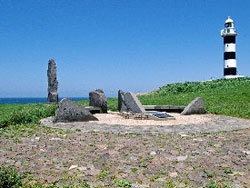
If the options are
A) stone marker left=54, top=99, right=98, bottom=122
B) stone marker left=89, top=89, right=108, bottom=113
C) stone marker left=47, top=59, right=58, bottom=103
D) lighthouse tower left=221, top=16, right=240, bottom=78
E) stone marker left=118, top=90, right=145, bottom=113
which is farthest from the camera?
lighthouse tower left=221, top=16, right=240, bottom=78

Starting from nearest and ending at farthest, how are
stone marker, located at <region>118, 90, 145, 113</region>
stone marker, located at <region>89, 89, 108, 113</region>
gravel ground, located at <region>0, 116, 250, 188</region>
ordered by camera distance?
gravel ground, located at <region>0, 116, 250, 188</region>, stone marker, located at <region>118, 90, 145, 113</region>, stone marker, located at <region>89, 89, 108, 113</region>

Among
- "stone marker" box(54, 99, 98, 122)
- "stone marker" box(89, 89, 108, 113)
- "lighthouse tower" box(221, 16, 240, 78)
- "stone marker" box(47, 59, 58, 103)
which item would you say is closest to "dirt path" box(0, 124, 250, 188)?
"stone marker" box(54, 99, 98, 122)

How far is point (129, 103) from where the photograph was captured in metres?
16.2

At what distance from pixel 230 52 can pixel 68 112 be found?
129 feet

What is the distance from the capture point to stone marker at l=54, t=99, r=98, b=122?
43.1 ft

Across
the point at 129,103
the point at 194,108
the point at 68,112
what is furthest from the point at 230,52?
the point at 68,112

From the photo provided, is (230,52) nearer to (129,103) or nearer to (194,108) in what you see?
(194,108)

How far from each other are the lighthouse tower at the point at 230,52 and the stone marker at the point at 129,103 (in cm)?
3395

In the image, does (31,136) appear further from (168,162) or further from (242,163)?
(242,163)

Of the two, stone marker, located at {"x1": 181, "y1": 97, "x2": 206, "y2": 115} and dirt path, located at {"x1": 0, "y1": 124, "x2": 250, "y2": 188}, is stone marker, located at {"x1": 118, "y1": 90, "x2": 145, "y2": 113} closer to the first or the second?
stone marker, located at {"x1": 181, "y1": 97, "x2": 206, "y2": 115}

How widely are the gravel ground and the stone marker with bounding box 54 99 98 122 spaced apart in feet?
8.91

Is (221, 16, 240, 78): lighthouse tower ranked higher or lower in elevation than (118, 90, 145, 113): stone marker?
higher

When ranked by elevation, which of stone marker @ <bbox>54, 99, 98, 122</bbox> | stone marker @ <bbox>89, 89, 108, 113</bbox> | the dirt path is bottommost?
the dirt path

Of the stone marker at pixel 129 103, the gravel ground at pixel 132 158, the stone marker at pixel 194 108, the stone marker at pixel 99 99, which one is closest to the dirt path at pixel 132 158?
the gravel ground at pixel 132 158
